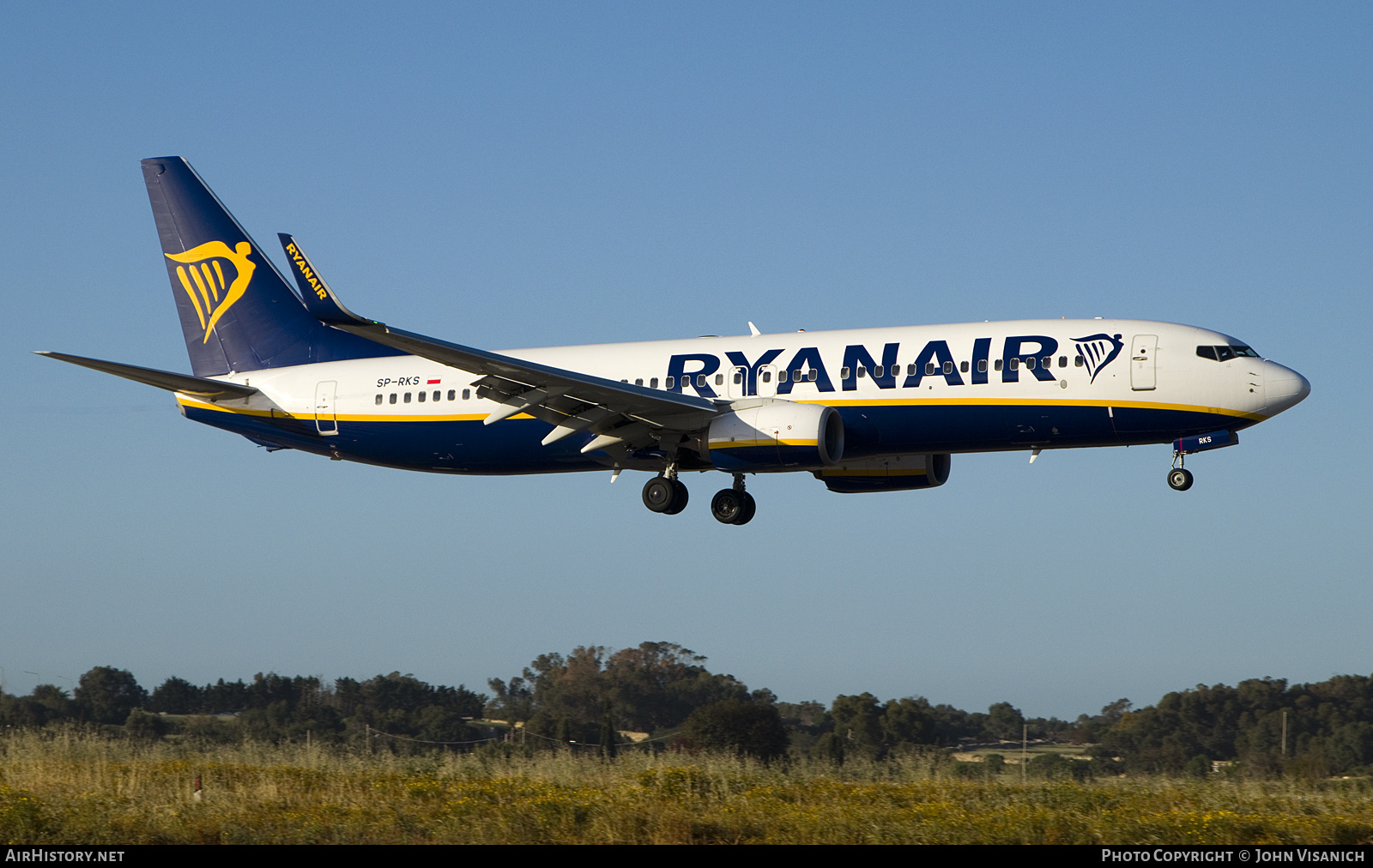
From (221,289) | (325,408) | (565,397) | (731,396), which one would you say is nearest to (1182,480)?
(731,396)

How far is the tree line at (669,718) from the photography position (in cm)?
3878

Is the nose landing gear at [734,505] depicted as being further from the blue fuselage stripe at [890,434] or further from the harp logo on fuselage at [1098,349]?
the harp logo on fuselage at [1098,349]

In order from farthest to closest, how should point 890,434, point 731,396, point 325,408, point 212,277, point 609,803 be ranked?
point 212,277, point 325,408, point 731,396, point 890,434, point 609,803

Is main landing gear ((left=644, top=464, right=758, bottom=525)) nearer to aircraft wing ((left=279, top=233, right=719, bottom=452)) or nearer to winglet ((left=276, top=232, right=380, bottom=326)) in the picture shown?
aircraft wing ((left=279, top=233, right=719, bottom=452))

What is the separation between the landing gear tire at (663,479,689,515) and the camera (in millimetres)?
37000

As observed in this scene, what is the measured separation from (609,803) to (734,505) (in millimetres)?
16158

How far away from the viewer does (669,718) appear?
176ft

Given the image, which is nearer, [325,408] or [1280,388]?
Result: [1280,388]

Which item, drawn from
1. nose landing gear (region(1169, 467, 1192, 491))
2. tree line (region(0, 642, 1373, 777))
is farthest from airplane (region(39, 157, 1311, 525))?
tree line (region(0, 642, 1373, 777))

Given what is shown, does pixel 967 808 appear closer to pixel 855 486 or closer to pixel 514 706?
pixel 855 486

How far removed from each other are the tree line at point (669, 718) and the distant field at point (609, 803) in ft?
17.9

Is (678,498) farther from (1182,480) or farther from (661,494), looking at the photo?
(1182,480)

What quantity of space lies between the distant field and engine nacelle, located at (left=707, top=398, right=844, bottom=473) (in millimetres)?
7447

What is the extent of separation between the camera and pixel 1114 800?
2361cm
